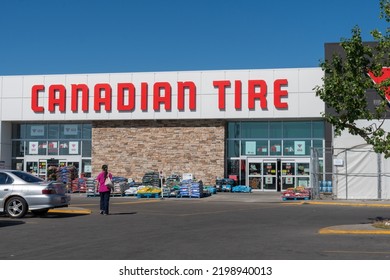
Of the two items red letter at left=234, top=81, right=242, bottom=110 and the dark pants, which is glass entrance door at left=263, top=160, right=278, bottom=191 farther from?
the dark pants

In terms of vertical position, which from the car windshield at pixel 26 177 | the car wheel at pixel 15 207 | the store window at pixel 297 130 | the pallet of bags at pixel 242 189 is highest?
the store window at pixel 297 130

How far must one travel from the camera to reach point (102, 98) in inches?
1436

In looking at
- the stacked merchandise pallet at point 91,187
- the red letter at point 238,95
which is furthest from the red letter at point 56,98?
the red letter at point 238,95

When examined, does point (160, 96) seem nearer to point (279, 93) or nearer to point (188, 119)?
point (188, 119)

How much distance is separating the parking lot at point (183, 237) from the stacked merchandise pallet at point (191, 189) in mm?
10588

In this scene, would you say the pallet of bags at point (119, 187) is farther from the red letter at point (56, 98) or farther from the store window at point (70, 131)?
the red letter at point (56, 98)

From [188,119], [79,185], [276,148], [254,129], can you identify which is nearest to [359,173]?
[276,148]

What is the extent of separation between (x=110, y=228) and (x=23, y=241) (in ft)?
10.0

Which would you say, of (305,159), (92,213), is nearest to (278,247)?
(92,213)

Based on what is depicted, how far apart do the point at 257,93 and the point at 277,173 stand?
18.0 ft

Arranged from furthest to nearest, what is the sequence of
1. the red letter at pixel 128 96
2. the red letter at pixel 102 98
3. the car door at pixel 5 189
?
the red letter at pixel 102 98
the red letter at pixel 128 96
the car door at pixel 5 189

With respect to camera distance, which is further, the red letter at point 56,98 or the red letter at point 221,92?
the red letter at point 56,98

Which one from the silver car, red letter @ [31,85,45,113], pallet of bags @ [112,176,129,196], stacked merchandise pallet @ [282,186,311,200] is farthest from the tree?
red letter @ [31,85,45,113]

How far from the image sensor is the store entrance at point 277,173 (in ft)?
115
